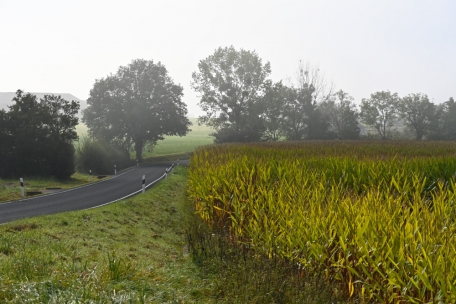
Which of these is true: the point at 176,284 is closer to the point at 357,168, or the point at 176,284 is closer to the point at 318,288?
the point at 318,288

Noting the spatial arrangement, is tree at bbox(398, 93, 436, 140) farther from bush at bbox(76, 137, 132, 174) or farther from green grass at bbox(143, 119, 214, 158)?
bush at bbox(76, 137, 132, 174)

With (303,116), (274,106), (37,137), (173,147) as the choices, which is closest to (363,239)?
(37,137)

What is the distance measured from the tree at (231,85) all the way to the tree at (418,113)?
28909 mm

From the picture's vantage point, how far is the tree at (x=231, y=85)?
211 feet

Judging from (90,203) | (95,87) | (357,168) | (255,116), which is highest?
(95,87)

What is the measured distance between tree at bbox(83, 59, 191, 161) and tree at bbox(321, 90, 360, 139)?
2491cm

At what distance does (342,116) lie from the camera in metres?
68.4

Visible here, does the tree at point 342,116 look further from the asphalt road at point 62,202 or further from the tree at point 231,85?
the asphalt road at point 62,202

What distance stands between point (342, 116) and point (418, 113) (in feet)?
58.3

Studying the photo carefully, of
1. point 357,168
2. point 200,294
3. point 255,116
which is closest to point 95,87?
point 255,116

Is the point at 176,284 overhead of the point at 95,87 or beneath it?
beneath

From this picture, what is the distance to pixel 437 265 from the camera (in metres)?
4.70

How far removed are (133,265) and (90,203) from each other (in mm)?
11639

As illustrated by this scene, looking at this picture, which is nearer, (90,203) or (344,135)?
(90,203)
